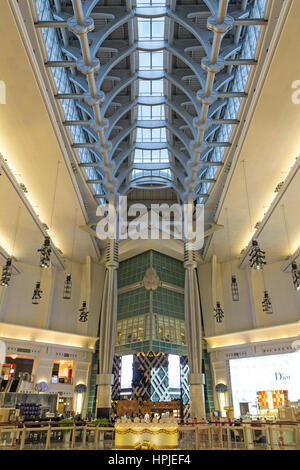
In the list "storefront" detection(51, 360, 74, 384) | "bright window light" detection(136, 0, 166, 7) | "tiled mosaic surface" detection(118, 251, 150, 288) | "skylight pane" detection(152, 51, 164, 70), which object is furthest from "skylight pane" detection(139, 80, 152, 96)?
"storefront" detection(51, 360, 74, 384)

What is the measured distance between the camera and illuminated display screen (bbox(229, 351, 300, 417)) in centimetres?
1948

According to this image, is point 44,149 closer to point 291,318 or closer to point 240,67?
point 240,67

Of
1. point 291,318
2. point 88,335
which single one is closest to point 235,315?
point 291,318

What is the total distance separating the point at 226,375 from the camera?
73.1 feet

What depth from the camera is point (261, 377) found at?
20.9 metres

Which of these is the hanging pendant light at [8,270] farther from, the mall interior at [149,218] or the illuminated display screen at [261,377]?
the illuminated display screen at [261,377]

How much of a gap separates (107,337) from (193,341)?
448 centimetres

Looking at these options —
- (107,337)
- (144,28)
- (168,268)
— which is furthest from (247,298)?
(144,28)

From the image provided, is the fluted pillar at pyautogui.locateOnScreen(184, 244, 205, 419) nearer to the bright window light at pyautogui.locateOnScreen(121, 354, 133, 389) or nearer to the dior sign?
the dior sign

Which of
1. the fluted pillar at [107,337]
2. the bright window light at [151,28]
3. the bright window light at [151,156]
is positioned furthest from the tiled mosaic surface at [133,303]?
the bright window light at [151,28]

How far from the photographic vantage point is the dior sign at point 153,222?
19.2 metres

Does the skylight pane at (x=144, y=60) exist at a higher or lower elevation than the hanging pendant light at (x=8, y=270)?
higher

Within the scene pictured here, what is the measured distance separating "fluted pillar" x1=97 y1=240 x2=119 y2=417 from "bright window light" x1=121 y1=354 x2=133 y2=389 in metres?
5.87

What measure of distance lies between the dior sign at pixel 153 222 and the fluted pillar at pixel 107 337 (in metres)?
1.53
